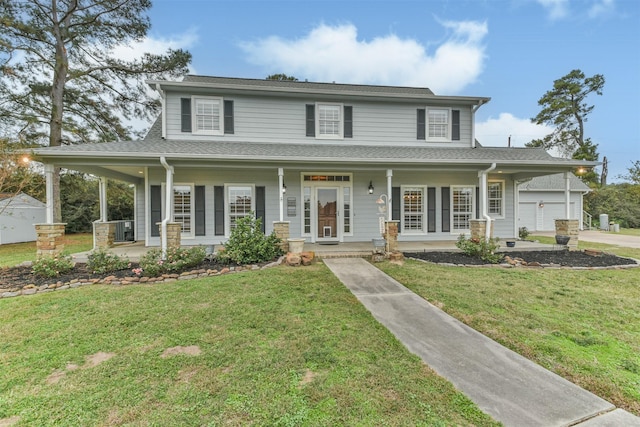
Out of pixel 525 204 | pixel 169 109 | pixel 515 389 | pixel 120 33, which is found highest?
pixel 120 33

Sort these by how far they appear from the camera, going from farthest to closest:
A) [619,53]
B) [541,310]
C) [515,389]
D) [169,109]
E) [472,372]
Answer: [619,53] → [169,109] → [541,310] → [472,372] → [515,389]

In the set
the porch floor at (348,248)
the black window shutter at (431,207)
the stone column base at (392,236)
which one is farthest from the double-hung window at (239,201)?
the black window shutter at (431,207)

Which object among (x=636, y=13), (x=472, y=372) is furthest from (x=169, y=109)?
(x=636, y=13)

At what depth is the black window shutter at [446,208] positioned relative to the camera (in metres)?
10.2

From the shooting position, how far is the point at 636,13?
11.0 meters

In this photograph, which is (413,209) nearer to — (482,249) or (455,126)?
(482,249)

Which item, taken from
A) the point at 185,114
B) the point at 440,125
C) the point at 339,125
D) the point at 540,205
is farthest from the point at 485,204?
the point at 540,205

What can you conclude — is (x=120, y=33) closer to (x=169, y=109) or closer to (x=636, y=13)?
(x=169, y=109)

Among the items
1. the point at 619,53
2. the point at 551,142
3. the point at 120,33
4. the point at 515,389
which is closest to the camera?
the point at 515,389

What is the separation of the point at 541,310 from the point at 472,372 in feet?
8.24

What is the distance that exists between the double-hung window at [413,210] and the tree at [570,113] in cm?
2210

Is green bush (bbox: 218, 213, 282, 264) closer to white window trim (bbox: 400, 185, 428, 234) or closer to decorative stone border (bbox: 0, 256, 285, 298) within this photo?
decorative stone border (bbox: 0, 256, 285, 298)

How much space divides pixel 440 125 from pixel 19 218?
758 inches

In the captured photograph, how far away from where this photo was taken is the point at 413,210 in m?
10.2
